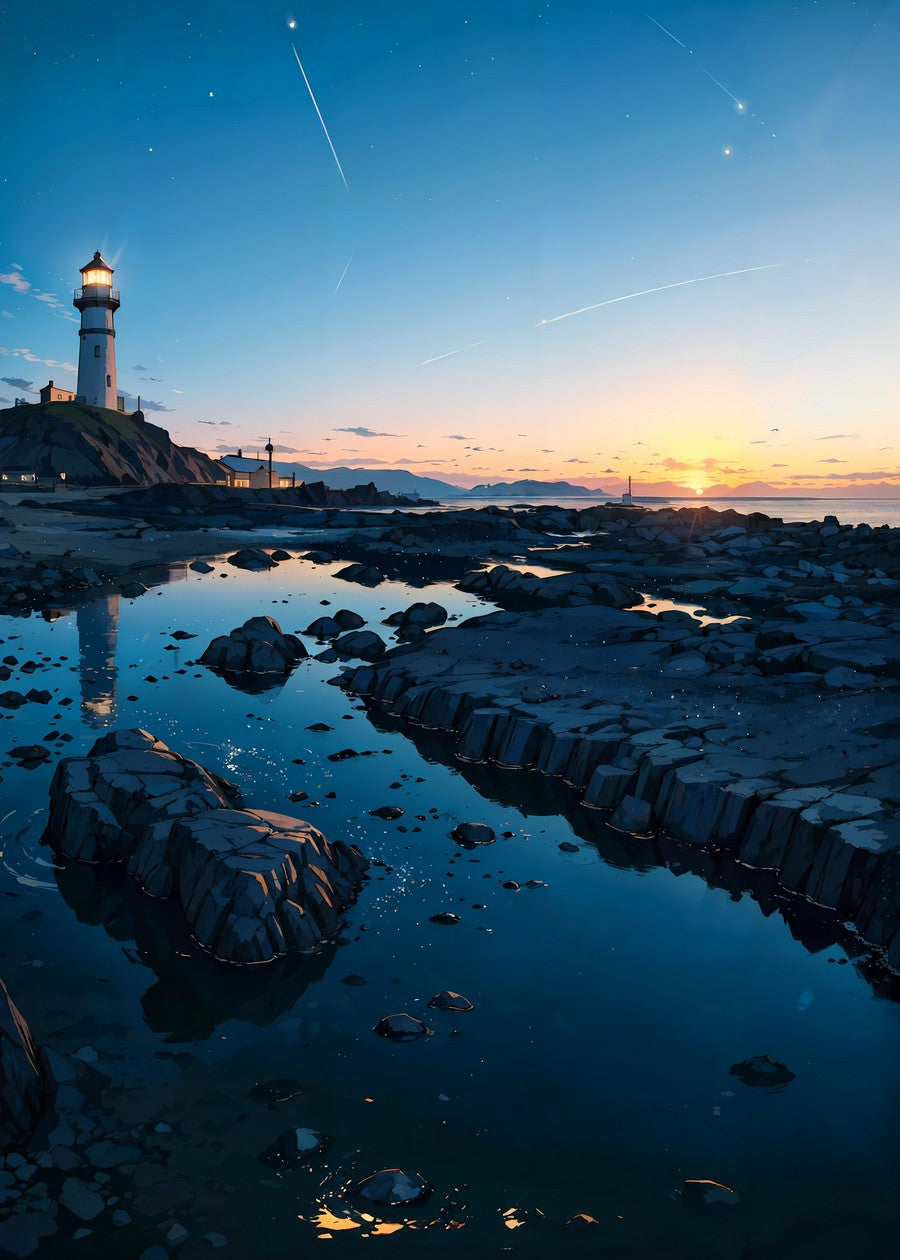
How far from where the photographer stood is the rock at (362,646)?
19766mm

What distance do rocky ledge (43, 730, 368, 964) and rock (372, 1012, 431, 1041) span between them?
4.07ft

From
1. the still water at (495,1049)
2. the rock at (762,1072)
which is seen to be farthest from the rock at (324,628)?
the rock at (762,1072)

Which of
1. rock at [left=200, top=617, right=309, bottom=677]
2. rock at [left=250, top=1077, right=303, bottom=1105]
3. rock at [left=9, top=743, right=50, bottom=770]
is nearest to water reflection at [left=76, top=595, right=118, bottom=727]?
rock at [left=9, top=743, right=50, bottom=770]

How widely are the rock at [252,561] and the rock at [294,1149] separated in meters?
35.0

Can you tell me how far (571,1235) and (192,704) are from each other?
39.8 feet

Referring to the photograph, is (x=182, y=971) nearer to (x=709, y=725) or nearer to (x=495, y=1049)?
(x=495, y=1049)

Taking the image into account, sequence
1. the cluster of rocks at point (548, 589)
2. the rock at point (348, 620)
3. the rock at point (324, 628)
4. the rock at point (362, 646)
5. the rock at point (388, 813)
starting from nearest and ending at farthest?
the rock at point (388, 813) → the rock at point (362, 646) → the rock at point (324, 628) → the rock at point (348, 620) → the cluster of rocks at point (548, 589)

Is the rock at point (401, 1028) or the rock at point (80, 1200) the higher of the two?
the rock at point (401, 1028)

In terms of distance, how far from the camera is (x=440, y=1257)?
457cm

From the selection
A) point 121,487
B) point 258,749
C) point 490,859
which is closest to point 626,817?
point 490,859

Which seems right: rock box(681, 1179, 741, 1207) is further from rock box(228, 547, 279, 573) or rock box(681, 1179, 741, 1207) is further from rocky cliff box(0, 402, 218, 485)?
rocky cliff box(0, 402, 218, 485)

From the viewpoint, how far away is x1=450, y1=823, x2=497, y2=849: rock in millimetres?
10109

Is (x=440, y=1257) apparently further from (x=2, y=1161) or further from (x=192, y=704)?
(x=192, y=704)

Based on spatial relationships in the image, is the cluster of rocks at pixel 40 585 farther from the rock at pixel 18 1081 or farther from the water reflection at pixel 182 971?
the rock at pixel 18 1081
